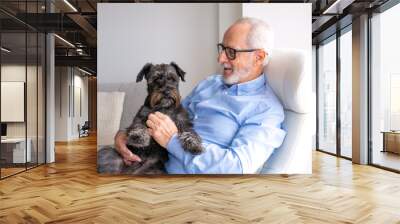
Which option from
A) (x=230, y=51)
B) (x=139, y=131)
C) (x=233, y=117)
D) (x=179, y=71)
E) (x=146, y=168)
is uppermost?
(x=230, y=51)

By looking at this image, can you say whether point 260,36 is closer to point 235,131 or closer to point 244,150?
point 235,131

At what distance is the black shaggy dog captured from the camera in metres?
5.98

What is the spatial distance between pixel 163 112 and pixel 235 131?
3.66 ft

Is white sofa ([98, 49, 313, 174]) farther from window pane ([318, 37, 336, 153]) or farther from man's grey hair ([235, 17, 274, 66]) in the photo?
window pane ([318, 37, 336, 153])

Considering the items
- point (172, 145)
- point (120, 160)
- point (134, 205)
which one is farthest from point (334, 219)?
point (120, 160)

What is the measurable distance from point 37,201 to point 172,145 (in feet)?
6.55

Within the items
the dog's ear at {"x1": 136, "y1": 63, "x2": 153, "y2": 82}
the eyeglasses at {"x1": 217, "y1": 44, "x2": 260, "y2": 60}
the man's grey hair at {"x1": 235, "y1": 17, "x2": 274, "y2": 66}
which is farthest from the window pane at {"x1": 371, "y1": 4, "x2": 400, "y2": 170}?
the dog's ear at {"x1": 136, "y1": 63, "x2": 153, "y2": 82}

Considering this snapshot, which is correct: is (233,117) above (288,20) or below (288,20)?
below

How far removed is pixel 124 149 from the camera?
20.2 feet

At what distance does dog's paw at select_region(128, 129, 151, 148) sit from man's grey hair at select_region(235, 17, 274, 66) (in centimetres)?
206

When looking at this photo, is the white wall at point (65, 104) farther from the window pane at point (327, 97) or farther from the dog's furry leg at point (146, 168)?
the dog's furry leg at point (146, 168)

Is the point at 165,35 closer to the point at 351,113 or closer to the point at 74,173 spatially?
the point at 74,173

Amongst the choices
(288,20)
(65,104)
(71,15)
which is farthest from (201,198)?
(65,104)

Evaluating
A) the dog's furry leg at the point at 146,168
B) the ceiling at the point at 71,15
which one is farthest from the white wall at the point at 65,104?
the dog's furry leg at the point at 146,168
